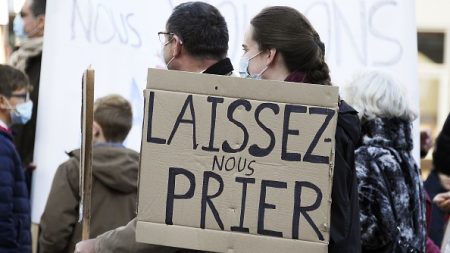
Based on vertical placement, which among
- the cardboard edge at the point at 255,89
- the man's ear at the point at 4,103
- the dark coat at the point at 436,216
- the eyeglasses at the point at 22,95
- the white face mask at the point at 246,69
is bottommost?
the dark coat at the point at 436,216

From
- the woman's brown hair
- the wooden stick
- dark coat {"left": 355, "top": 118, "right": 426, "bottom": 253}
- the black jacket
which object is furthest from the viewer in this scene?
dark coat {"left": 355, "top": 118, "right": 426, "bottom": 253}

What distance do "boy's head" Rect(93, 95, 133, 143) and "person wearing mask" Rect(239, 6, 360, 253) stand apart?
2.31 metres

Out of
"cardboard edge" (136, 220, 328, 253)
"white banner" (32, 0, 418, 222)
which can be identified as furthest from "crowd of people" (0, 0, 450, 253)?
"white banner" (32, 0, 418, 222)

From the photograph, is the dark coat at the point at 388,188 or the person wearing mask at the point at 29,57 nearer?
the dark coat at the point at 388,188

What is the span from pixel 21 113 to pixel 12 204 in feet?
3.06

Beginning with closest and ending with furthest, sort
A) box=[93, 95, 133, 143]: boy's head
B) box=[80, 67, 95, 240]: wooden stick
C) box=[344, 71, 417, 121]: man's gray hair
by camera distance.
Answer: box=[80, 67, 95, 240]: wooden stick → box=[344, 71, 417, 121]: man's gray hair → box=[93, 95, 133, 143]: boy's head

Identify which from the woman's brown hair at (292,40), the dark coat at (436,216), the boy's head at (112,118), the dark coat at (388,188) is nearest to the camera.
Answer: the woman's brown hair at (292,40)

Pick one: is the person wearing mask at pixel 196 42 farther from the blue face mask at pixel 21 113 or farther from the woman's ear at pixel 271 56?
the blue face mask at pixel 21 113

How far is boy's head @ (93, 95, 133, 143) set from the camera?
612 cm

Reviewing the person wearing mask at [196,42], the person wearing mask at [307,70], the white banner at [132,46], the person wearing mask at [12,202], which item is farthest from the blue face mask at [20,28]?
the person wearing mask at [307,70]

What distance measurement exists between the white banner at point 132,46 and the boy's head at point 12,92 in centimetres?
29

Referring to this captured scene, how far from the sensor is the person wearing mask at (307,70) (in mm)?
3682

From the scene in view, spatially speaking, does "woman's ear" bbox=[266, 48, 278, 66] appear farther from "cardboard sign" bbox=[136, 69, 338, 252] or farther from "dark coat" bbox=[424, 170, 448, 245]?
"dark coat" bbox=[424, 170, 448, 245]

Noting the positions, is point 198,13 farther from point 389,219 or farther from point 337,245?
point 389,219
